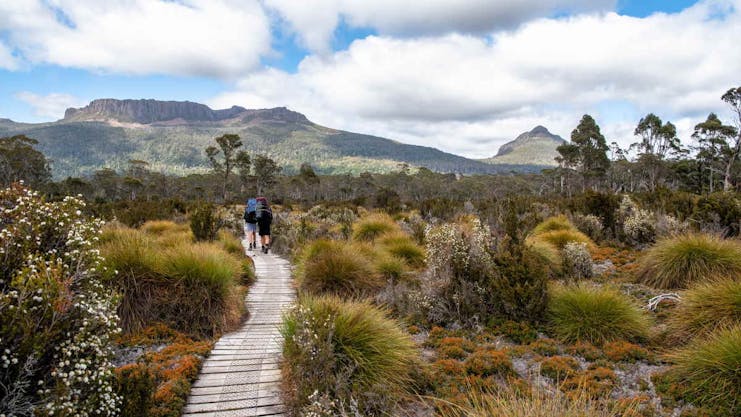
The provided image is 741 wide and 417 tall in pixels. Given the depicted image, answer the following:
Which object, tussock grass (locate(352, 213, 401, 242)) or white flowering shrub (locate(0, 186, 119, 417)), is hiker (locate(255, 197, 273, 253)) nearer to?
tussock grass (locate(352, 213, 401, 242))

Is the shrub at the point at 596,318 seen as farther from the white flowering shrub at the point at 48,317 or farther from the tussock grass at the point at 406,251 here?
the white flowering shrub at the point at 48,317

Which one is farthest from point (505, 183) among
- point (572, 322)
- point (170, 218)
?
point (572, 322)

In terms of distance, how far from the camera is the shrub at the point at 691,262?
745 centimetres

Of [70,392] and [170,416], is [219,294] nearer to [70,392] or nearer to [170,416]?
[170,416]

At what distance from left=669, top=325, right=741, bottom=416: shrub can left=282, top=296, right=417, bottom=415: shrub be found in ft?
10.2

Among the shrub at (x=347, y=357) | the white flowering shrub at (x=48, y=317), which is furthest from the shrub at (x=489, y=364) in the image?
the white flowering shrub at (x=48, y=317)

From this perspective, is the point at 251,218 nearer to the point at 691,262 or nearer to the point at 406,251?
the point at 406,251

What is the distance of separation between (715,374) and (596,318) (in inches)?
76.9

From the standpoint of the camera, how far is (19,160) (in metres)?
46.7

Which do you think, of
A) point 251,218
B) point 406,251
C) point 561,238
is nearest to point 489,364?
point 406,251

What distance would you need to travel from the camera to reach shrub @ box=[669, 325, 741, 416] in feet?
13.2

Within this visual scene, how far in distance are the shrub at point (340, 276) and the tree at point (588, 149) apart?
46593 millimetres

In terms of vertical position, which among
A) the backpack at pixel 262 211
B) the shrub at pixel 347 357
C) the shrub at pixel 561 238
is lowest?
the shrub at pixel 347 357

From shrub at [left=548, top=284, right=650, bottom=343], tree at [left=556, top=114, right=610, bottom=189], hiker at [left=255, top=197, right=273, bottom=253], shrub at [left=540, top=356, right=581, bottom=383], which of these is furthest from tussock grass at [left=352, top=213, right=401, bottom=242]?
tree at [left=556, top=114, right=610, bottom=189]
